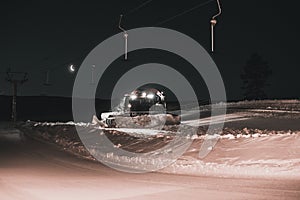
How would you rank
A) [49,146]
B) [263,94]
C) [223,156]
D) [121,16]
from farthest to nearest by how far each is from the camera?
[263,94] → [49,146] → [121,16] → [223,156]

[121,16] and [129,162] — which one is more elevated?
[121,16]

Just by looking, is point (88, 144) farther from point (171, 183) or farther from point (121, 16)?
point (171, 183)

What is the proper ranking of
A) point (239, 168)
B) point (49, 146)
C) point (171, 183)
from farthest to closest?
point (49, 146) < point (239, 168) < point (171, 183)

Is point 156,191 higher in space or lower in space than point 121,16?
lower

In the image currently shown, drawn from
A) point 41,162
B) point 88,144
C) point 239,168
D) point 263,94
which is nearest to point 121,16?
point 88,144

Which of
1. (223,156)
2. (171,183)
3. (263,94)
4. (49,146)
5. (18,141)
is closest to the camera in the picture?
(171,183)

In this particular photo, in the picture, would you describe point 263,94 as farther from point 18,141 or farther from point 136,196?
point 136,196

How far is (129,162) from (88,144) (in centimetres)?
552

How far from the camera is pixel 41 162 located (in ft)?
58.7

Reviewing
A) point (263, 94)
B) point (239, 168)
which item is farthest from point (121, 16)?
point (263, 94)

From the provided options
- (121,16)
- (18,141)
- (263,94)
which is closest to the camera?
(121,16)

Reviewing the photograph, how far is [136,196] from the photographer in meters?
10.8

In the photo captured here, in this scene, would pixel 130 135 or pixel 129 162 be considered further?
pixel 130 135

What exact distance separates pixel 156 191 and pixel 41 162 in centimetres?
763
